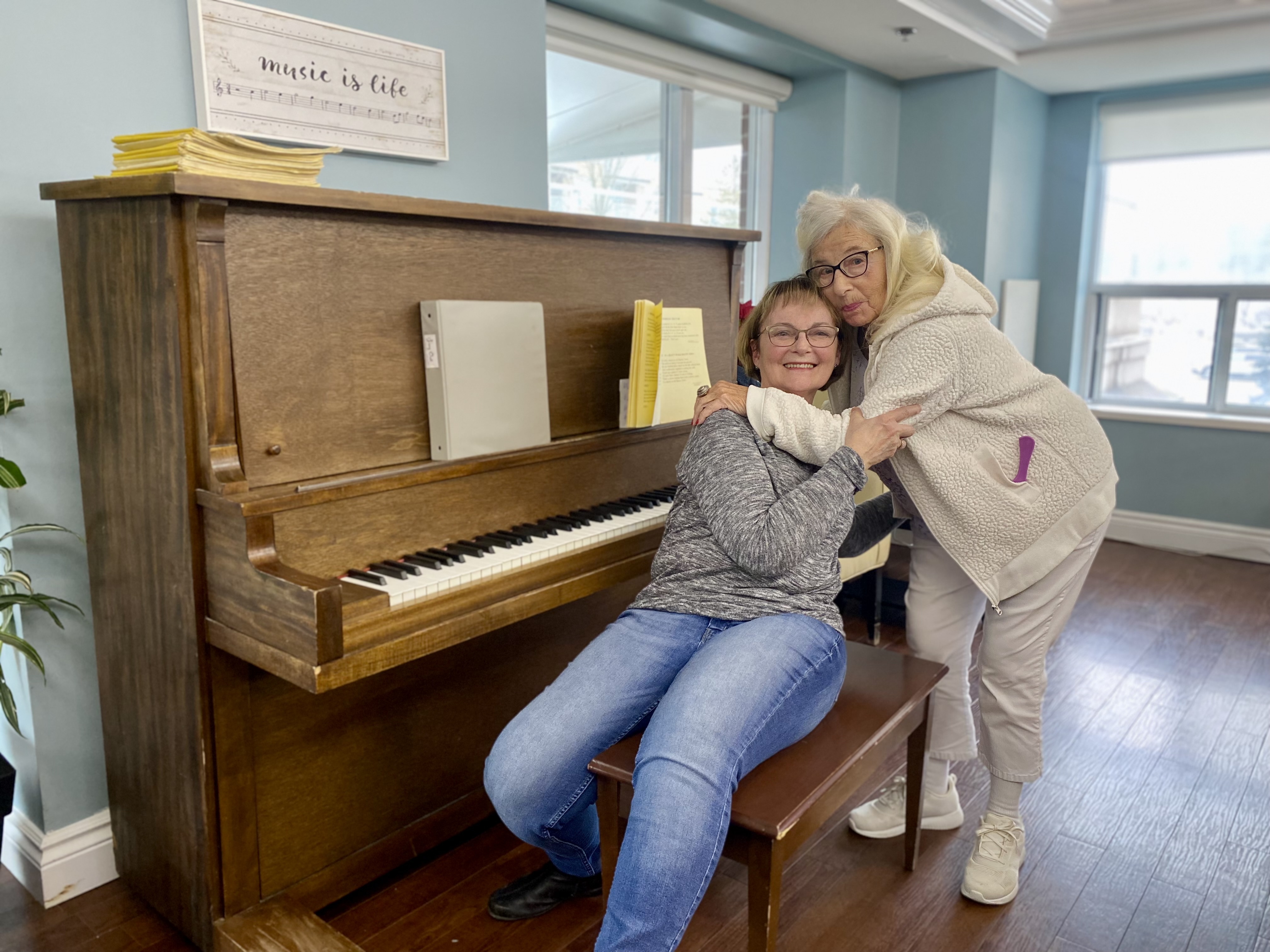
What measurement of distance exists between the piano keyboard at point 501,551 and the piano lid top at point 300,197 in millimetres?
600

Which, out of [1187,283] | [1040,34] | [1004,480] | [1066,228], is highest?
[1040,34]

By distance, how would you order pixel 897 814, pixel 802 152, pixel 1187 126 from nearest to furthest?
pixel 897 814, pixel 802 152, pixel 1187 126

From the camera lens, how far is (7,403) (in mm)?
1597

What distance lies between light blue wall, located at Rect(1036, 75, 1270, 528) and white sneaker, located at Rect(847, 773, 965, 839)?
10.7 ft

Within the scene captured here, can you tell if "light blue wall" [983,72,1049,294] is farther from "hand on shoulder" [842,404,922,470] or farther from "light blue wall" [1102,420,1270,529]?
"hand on shoulder" [842,404,922,470]

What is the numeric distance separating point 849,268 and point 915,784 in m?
1.05

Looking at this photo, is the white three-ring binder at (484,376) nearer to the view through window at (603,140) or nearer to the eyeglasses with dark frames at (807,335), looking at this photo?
the eyeglasses with dark frames at (807,335)

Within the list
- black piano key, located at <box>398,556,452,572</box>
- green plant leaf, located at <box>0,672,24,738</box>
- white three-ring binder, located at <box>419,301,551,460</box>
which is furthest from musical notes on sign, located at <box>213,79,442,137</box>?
green plant leaf, located at <box>0,672,24,738</box>

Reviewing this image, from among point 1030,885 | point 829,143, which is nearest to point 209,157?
point 1030,885

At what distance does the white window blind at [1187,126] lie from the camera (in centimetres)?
439

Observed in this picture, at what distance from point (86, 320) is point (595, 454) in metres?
0.99

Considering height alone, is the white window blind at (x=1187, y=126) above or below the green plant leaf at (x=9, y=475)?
above

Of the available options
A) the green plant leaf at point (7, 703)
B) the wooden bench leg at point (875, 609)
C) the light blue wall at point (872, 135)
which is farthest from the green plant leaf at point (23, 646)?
the light blue wall at point (872, 135)

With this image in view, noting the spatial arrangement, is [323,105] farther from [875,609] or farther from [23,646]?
[875,609]
